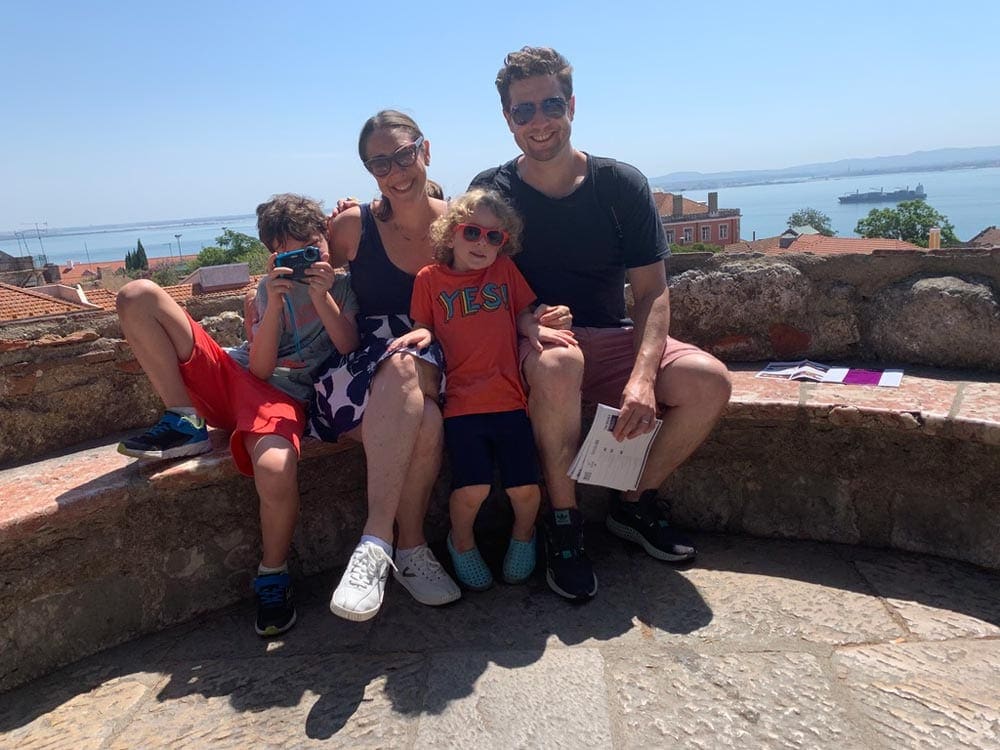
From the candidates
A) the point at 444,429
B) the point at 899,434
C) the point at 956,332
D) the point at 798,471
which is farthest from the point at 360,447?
the point at 956,332

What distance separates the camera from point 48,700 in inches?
80.7

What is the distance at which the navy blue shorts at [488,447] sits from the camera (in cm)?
229

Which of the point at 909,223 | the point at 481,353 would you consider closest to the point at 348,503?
the point at 481,353

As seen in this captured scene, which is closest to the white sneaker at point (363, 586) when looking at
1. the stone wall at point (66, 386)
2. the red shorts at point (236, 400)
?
the red shorts at point (236, 400)

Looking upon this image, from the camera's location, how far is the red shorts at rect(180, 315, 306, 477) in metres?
2.29

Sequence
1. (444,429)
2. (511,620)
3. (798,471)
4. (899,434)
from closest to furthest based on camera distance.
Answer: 1. (511,620)
2. (444,429)
3. (899,434)
4. (798,471)

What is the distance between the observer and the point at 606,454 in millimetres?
2307

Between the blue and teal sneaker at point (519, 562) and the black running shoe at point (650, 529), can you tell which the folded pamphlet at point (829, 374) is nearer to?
the black running shoe at point (650, 529)

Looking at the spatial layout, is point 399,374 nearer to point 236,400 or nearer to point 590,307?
point 236,400

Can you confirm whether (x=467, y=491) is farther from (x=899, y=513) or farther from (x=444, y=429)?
(x=899, y=513)

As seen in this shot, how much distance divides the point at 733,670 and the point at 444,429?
1114 millimetres

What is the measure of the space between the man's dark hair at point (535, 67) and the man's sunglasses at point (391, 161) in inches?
16.8

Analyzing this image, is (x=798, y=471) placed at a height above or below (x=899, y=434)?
below

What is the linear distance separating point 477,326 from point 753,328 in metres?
1.63
